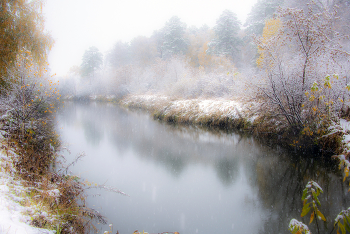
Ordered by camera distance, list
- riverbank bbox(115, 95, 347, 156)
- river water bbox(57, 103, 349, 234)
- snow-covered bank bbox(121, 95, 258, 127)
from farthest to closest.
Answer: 1. snow-covered bank bbox(121, 95, 258, 127)
2. riverbank bbox(115, 95, 347, 156)
3. river water bbox(57, 103, 349, 234)

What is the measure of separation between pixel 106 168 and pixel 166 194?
115 inches

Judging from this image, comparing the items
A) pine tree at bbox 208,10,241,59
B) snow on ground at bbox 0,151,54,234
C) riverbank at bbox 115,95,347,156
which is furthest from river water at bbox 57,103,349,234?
pine tree at bbox 208,10,241,59

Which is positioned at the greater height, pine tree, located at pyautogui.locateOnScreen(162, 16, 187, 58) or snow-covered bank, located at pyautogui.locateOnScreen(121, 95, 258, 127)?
pine tree, located at pyautogui.locateOnScreen(162, 16, 187, 58)

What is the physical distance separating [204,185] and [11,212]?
4.53 m

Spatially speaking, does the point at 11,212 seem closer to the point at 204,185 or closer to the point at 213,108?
the point at 204,185

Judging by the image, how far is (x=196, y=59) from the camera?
140 feet

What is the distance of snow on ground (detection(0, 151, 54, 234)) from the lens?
87.3 inches

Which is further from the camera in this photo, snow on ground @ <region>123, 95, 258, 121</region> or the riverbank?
snow on ground @ <region>123, 95, 258, 121</region>

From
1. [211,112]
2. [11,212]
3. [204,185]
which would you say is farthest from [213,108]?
[11,212]

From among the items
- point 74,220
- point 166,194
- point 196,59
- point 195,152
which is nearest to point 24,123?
point 74,220

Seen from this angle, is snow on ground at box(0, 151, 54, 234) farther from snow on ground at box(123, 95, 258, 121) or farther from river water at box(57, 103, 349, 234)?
snow on ground at box(123, 95, 258, 121)

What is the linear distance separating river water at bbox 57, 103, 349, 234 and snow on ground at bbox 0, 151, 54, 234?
5.04 feet

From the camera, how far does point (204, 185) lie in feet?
19.1

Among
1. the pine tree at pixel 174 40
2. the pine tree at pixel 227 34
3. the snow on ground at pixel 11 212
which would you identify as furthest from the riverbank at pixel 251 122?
the pine tree at pixel 174 40
